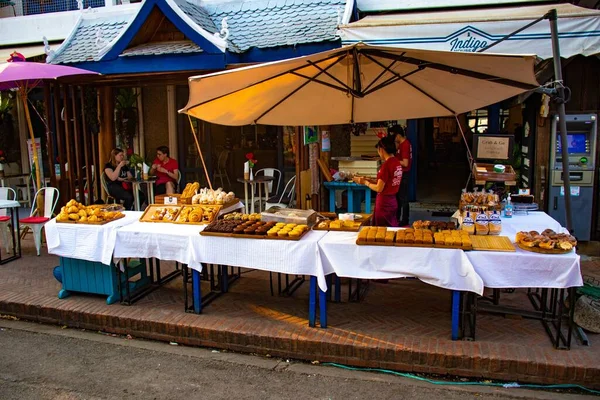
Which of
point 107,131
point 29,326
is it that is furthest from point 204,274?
point 107,131

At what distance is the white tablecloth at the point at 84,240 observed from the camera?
5566 mm

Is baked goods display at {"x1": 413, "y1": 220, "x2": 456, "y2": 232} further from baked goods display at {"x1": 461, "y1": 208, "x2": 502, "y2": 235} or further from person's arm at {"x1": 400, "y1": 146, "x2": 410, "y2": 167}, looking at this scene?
person's arm at {"x1": 400, "y1": 146, "x2": 410, "y2": 167}

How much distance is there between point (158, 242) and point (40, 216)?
4.17 metres

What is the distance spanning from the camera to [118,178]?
9086 millimetres

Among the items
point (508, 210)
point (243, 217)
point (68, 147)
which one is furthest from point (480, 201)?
point (68, 147)

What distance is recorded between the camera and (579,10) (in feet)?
22.0

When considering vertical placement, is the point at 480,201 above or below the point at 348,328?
above

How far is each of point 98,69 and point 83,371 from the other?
5.13 meters

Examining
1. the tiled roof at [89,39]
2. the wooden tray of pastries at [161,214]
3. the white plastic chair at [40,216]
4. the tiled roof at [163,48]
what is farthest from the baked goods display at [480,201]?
the white plastic chair at [40,216]

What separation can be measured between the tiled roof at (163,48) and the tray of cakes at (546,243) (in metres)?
5.25

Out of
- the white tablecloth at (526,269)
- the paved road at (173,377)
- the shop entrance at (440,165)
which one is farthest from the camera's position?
the shop entrance at (440,165)

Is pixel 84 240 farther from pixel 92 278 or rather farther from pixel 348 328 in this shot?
pixel 348 328

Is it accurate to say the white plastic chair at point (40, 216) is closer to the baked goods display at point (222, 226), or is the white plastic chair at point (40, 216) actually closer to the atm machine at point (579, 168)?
the baked goods display at point (222, 226)

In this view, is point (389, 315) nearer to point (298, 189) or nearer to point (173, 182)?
point (298, 189)
